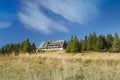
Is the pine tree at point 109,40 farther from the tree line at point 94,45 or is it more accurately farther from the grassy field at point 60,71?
the grassy field at point 60,71

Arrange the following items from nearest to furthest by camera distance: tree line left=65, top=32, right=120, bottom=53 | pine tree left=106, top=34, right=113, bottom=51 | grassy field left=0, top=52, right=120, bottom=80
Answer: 1. grassy field left=0, top=52, right=120, bottom=80
2. tree line left=65, top=32, right=120, bottom=53
3. pine tree left=106, top=34, right=113, bottom=51

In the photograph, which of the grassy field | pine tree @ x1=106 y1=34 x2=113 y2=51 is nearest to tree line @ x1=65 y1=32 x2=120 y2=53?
pine tree @ x1=106 y1=34 x2=113 y2=51

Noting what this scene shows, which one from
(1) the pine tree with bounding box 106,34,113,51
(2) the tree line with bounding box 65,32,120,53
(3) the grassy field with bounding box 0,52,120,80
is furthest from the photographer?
(1) the pine tree with bounding box 106,34,113,51

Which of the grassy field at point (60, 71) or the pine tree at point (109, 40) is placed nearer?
the grassy field at point (60, 71)

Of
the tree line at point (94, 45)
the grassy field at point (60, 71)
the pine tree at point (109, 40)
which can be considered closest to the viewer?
the grassy field at point (60, 71)

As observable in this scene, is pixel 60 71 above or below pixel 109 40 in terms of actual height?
below

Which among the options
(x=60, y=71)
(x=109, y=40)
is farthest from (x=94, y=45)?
(x=60, y=71)

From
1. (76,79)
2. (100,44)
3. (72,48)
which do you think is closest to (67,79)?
(76,79)

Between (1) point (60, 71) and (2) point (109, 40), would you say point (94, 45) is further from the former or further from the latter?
(1) point (60, 71)

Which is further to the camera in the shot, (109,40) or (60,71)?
(109,40)

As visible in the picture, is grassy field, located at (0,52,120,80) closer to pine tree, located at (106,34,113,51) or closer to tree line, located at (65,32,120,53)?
tree line, located at (65,32,120,53)

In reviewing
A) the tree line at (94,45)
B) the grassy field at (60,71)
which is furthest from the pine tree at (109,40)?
the grassy field at (60,71)

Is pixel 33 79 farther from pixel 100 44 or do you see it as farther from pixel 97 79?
pixel 100 44

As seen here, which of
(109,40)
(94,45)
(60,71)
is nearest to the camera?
(60,71)
